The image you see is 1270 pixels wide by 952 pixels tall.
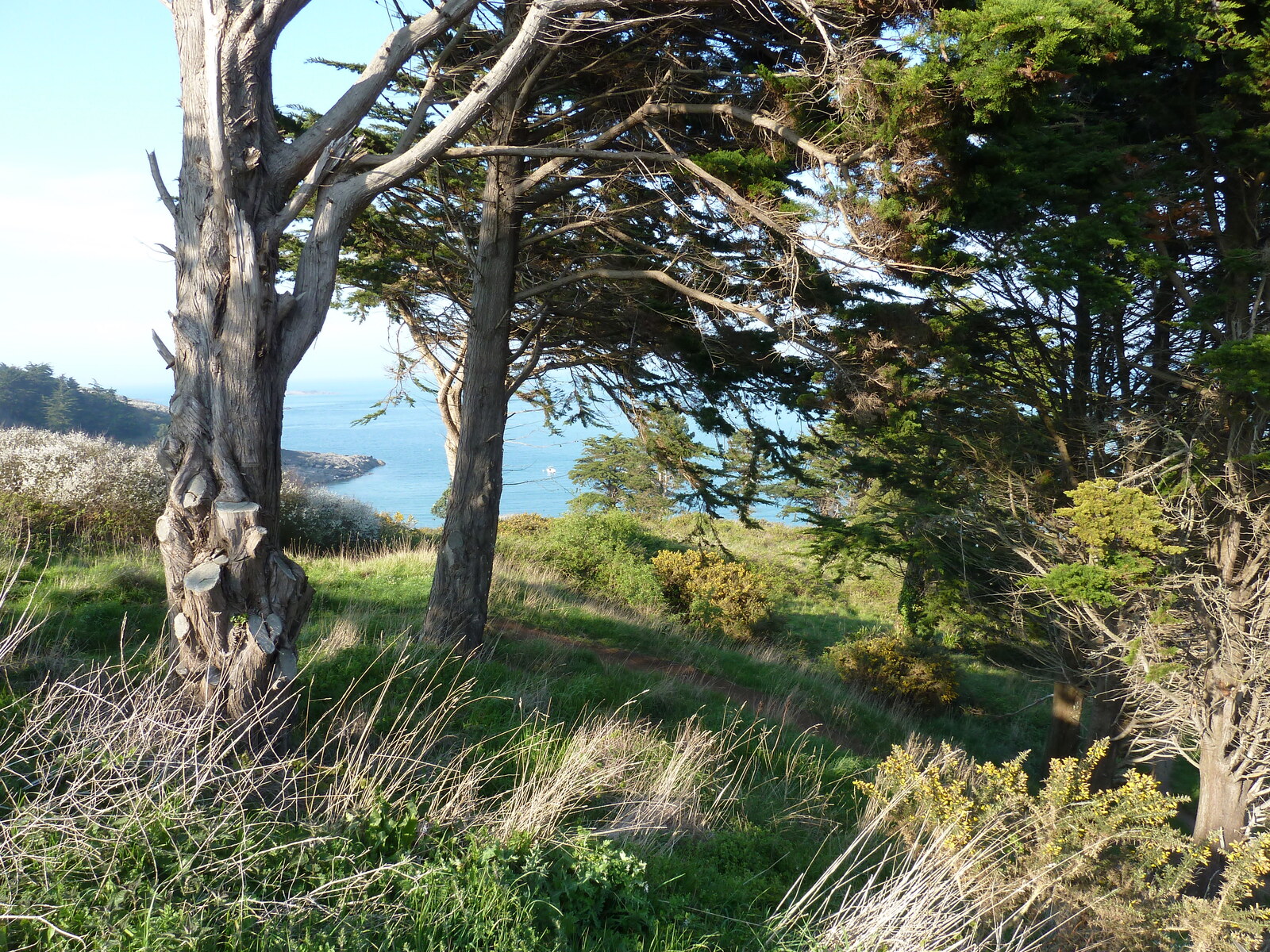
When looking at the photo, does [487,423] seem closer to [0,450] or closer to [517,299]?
[517,299]

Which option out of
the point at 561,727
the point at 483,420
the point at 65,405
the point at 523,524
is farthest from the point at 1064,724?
the point at 65,405

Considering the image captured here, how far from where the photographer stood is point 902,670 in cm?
1358

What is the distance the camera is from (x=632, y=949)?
325 centimetres

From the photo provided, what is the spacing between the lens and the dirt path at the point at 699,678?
8.93 meters

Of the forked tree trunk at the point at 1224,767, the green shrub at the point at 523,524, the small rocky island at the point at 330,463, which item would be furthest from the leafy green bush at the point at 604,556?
the small rocky island at the point at 330,463

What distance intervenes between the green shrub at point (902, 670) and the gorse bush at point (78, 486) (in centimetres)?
1016

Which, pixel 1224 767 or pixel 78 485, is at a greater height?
pixel 78 485

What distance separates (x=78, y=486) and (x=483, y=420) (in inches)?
212

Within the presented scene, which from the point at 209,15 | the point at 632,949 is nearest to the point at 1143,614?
the point at 632,949

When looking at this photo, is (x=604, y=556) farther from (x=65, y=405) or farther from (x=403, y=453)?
(x=403, y=453)

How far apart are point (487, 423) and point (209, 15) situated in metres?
4.30

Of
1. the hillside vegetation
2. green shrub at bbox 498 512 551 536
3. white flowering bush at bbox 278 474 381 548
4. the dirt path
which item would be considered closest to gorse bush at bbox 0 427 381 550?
the hillside vegetation

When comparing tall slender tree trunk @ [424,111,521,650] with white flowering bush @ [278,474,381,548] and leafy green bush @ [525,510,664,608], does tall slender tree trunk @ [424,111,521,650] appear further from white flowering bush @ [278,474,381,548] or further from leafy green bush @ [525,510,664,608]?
leafy green bush @ [525,510,664,608]

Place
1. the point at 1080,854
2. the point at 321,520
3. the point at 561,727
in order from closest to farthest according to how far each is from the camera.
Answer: the point at 1080,854
the point at 561,727
the point at 321,520
